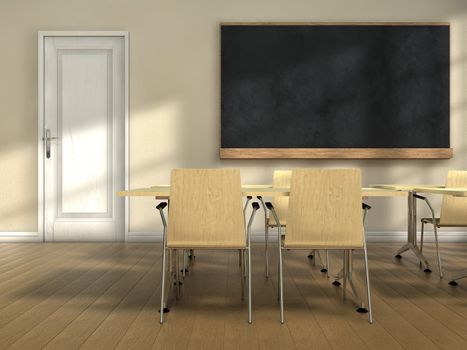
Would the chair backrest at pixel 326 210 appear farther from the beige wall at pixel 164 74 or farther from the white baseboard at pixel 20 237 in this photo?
the white baseboard at pixel 20 237

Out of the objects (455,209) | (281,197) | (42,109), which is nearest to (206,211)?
(281,197)

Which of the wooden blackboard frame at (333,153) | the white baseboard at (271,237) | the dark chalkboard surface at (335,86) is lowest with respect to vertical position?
the white baseboard at (271,237)

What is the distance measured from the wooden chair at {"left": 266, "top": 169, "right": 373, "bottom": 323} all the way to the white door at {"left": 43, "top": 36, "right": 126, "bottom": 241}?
3.43 m

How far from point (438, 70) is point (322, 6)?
5.37 ft

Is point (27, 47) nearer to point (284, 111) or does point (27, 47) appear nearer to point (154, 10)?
point (154, 10)

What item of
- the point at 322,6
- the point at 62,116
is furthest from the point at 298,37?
the point at 62,116

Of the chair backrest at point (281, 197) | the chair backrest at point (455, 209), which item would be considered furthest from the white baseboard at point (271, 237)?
the chair backrest at point (455, 209)

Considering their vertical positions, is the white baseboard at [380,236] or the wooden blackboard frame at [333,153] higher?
the wooden blackboard frame at [333,153]

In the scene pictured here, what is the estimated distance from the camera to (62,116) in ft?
18.0

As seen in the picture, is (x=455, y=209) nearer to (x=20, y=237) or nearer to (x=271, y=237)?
(x=271, y=237)

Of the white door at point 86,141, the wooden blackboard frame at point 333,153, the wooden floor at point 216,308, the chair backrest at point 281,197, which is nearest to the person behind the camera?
the wooden floor at point 216,308

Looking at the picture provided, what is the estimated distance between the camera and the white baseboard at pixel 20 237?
17.8 ft

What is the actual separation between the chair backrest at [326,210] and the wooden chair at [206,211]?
31 centimetres

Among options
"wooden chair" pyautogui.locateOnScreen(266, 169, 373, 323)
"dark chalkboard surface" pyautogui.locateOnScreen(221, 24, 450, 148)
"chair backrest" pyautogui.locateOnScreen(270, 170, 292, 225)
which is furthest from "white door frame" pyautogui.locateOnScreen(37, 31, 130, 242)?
"wooden chair" pyautogui.locateOnScreen(266, 169, 373, 323)
